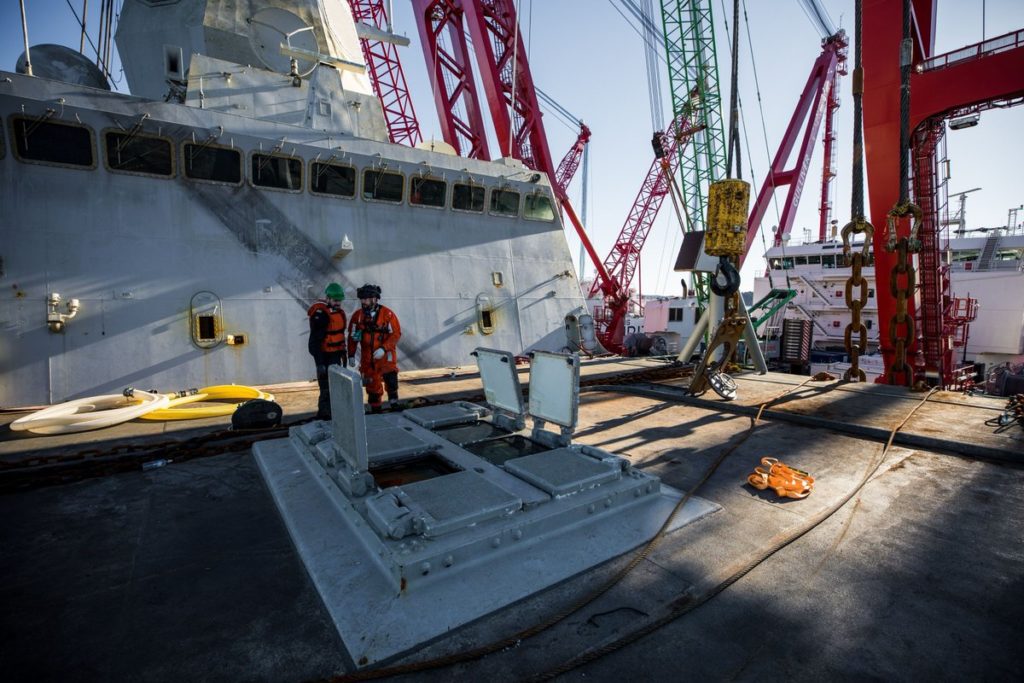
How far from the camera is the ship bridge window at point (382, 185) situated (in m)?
8.79

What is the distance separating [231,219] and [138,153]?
144 cm

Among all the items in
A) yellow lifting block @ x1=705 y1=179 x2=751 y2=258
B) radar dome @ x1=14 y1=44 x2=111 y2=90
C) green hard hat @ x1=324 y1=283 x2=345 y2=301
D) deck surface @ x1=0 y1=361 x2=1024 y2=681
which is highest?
radar dome @ x1=14 y1=44 x2=111 y2=90

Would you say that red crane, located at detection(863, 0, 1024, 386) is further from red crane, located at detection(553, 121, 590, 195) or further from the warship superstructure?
red crane, located at detection(553, 121, 590, 195)

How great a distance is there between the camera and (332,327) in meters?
5.76

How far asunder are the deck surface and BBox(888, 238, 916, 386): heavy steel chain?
359 centimetres

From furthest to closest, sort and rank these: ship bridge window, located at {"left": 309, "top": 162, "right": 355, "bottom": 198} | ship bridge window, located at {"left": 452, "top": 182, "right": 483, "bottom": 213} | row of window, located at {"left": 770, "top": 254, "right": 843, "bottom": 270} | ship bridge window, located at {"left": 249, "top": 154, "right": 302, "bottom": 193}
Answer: row of window, located at {"left": 770, "top": 254, "right": 843, "bottom": 270} → ship bridge window, located at {"left": 452, "top": 182, "right": 483, "bottom": 213} → ship bridge window, located at {"left": 309, "top": 162, "right": 355, "bottom": 198} → ship bridge window, located at {"left": 249, "top": 154, "right": 302, "bottom": 193}

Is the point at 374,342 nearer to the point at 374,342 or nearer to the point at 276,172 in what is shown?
the point at 374,342

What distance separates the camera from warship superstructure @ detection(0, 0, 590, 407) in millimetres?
6531

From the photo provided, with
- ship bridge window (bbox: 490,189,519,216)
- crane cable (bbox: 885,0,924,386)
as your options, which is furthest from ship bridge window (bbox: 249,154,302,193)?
crane cable (bbox: 885,0,924,386)

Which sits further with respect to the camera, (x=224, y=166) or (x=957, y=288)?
(x=957, y=288)

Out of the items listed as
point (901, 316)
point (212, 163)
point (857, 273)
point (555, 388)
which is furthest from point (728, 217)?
point (212, 163)

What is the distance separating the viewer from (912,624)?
2.03 meters

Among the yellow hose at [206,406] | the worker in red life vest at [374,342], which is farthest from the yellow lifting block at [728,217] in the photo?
the yellow hose at [206,406]

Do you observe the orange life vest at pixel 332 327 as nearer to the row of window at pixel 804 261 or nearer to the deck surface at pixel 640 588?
the deck surface at pixel 640 588
